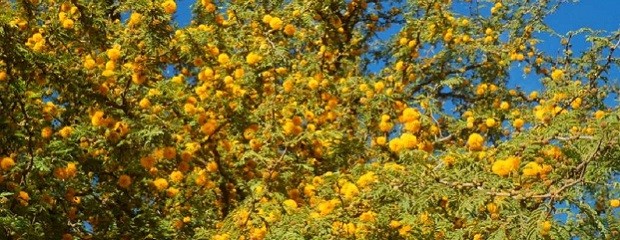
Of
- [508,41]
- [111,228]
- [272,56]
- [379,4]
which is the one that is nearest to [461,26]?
[508,41]

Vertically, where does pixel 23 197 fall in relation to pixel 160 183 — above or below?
below

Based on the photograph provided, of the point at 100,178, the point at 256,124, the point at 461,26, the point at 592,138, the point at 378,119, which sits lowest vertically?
the point at 592,138

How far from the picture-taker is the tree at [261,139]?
448cm

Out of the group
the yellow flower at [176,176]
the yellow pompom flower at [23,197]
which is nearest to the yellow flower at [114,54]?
the yellow flower at [176,176]

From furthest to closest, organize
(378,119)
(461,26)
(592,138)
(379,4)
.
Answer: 1. (379,4)
2. (461,26)
3. (378,119)
4. (592,138)

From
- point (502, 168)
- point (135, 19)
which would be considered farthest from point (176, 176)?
point (502, 168)

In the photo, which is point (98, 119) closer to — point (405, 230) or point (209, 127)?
point (209, 127)

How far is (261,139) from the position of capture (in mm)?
6504

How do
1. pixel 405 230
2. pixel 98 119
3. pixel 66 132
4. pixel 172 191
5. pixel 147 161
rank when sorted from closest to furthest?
pixel 405 230 < pixel 66 132 < pixel 98 119 < pixel 147 161 < pixel 172 191

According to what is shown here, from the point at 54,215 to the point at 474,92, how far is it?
19.7ft

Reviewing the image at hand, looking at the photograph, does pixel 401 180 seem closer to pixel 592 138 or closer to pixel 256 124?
pixel 592 138

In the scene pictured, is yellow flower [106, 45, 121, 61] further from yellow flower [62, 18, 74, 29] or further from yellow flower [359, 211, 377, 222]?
yellow flower [359, 211, 377, 222]

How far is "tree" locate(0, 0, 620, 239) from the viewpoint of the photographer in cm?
448

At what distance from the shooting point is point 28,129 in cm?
539
